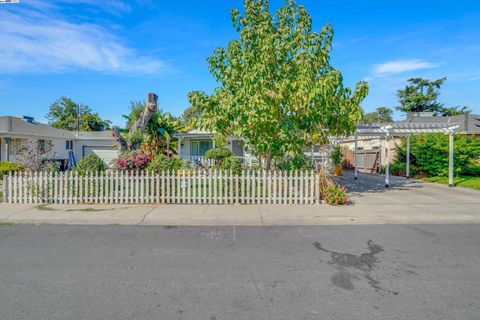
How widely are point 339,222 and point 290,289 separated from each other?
4086 millimetres

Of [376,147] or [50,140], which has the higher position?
[50,140]

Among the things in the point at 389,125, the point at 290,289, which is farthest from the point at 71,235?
the point at 389,125

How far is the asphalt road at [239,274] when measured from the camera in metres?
3.34

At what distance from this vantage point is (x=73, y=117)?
4909 cm

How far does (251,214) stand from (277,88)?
445cm

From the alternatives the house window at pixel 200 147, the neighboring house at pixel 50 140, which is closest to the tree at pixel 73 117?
the neighboring house at pixel 50 140

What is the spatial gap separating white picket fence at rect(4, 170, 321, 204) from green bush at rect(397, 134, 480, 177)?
1153 centimetres

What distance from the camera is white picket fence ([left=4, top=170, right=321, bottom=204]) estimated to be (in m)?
9.53

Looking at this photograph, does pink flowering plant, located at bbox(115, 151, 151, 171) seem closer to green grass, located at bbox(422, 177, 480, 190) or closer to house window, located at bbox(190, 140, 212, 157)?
house window, located at bbox(190, 140, 212, 157)

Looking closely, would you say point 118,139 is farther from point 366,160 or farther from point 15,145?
point 366,160

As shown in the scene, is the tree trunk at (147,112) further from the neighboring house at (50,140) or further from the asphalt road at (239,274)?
the asphalt road at (239,274)

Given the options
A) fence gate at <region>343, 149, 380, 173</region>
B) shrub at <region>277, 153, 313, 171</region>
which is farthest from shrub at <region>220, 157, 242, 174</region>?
fence gate at <region>343, 149, 380, 173</region>

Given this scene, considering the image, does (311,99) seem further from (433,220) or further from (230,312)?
(230,312)

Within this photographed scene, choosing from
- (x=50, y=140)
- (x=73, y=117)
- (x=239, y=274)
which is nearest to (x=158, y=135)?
(x=50, y=140)
